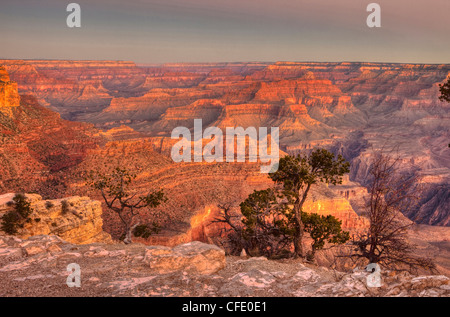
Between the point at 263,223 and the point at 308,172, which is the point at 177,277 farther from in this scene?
the point at 308,172

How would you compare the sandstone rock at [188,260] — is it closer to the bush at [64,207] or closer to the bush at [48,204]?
the bush at [48,204]

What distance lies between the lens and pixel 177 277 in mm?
Result: 11133

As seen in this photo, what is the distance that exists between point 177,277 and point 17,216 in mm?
16596

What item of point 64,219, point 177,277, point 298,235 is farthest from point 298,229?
point 64,219

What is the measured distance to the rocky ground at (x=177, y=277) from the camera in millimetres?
9922

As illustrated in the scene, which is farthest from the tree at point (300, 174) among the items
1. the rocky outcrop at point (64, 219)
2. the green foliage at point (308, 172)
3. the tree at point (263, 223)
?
the rocky outcrop at point (64, 219)

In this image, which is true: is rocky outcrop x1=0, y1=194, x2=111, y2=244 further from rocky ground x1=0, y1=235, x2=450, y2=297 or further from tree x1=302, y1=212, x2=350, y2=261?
tree x1=302, y1=212, x2=350, y2=261

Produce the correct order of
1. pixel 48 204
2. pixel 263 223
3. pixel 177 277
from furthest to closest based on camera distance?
pixel 48 204 → pixel 263 223 → pixel 177 277

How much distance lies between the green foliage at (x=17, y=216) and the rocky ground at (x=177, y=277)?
6.92 meters

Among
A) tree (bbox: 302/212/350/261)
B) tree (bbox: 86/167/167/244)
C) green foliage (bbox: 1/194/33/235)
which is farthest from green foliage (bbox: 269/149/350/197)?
green foliage (bbox: 1/194/33/235)

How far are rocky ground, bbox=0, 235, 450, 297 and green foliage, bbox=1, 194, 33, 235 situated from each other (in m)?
6.92
